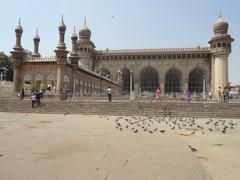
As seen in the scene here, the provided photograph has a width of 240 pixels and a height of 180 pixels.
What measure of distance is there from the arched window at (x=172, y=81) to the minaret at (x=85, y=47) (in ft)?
34.4

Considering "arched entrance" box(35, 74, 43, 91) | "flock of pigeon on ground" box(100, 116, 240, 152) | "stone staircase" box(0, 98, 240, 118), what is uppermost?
"arched entrance" box(35, 74, 43, 91)

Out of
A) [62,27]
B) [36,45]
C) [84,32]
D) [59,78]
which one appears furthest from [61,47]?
[84,32]

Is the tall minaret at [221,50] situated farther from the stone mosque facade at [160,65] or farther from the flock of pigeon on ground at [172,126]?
the flock of pigeon on ground at [172,126]

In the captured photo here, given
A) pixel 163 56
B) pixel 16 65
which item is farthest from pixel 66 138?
pixel 163 56

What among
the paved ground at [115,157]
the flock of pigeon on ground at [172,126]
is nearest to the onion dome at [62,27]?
the flock of pigeon on ground at [172,126]

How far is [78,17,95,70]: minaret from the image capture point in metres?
38.3

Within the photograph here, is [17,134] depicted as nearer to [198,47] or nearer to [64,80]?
[64,80]

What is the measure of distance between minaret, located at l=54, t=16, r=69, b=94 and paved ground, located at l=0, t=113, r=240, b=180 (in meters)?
13.7

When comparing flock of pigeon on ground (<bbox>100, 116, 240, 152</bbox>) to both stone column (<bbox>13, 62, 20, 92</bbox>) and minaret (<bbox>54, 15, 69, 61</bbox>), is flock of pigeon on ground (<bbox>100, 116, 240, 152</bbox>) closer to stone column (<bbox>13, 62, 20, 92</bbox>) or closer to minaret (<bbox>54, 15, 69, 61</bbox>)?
minaret (<bbox>54, 15, 69, 61</bbox>)

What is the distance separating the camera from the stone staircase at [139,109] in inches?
531

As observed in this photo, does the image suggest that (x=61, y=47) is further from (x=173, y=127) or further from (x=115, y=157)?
(x=115, y=157)

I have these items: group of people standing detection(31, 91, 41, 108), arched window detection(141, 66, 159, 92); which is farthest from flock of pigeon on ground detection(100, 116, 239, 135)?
arched window detection(141, 66, 159, 92)

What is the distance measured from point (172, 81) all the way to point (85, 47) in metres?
12.5

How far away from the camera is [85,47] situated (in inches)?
1524
